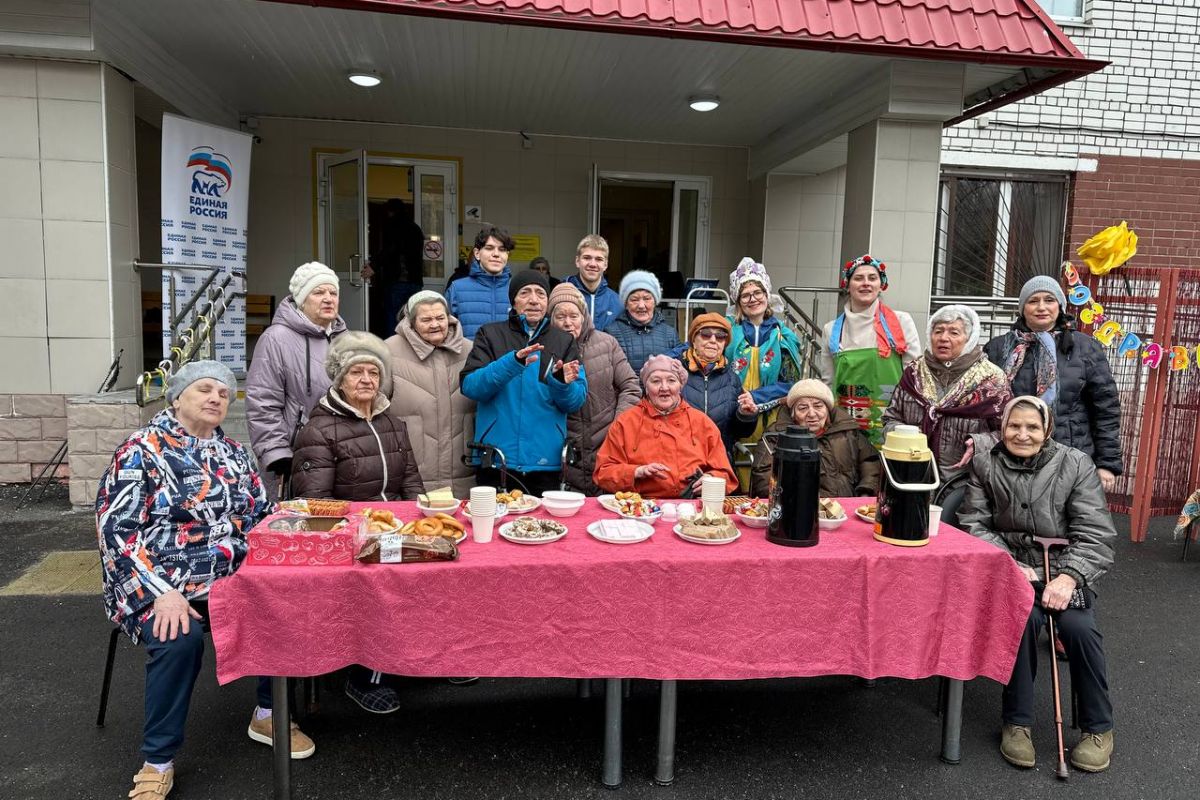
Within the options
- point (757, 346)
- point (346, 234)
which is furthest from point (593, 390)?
point (346, 234)

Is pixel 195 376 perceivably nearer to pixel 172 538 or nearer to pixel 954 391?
pixel 172 538

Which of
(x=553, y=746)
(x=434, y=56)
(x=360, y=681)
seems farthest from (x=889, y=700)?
(x=434, y=56)

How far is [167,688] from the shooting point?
8.11 ft

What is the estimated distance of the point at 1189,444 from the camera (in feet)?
19.7

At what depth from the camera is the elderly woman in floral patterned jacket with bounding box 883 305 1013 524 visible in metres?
3.60

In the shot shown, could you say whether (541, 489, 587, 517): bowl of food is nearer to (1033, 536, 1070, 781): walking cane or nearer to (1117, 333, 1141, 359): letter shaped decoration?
(1033, 536, 1070, 781): walking cane

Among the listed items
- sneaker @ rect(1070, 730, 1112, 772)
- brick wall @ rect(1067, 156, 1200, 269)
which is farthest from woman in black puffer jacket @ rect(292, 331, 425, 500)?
brick wall @ rect(1067, 156, 1200, 269)

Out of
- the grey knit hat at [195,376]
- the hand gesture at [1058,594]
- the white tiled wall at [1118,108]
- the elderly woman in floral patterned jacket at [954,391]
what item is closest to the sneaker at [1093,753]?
the hand gesture at [1058,594]

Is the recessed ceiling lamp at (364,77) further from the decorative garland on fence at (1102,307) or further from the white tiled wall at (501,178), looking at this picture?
the decorative garland on fence at (1102,307)

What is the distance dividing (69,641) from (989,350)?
5019 millimetres

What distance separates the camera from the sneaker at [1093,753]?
9.16 feet

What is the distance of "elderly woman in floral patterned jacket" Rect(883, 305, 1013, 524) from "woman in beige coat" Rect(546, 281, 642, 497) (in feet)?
4.47

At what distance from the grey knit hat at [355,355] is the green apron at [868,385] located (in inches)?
102

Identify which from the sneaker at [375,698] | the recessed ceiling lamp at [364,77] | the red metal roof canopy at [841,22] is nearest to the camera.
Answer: the sneaker at [375,698]
